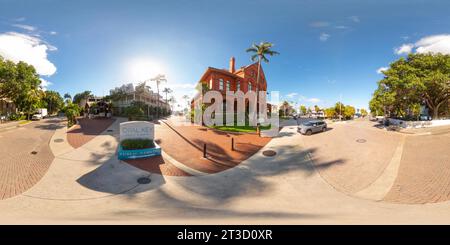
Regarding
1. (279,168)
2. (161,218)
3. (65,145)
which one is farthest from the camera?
(65,145)

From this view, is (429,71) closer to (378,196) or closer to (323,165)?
(323,165)

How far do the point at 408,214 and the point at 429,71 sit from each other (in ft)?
76.9

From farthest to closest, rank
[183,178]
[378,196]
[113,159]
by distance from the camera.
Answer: [113,159]
[183,178]
[378,196]

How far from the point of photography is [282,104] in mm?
72812

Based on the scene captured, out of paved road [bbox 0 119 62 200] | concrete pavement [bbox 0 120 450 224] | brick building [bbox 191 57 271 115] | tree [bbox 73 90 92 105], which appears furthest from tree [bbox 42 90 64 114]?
concrete pavement [bbox 0 120 450 224]

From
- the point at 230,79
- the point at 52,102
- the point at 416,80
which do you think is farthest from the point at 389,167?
the point at 52,102

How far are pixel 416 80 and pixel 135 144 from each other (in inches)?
1067

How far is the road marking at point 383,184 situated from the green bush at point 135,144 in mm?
12111

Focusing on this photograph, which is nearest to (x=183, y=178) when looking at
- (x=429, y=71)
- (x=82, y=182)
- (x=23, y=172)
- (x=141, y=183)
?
(x=141, y=183)

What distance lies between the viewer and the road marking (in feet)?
23.9

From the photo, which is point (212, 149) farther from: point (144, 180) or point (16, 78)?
point (16, 78)

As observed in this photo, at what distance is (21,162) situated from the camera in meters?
10.6

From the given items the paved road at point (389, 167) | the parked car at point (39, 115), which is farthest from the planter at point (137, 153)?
the parked car at point (39, 115)

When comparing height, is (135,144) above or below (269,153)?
above
